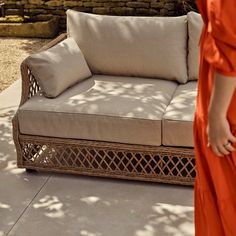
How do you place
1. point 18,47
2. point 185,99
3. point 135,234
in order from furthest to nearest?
point 18,47 → point 185,99 → point 135,234

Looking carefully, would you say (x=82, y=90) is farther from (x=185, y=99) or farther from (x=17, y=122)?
(x=185, y=99)

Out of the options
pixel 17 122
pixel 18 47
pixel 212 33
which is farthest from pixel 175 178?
pixel 18 47

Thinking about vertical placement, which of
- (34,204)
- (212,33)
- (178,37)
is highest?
(212,33)

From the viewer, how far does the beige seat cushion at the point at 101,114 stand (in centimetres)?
302

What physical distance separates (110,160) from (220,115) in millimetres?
1807

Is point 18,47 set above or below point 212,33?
below

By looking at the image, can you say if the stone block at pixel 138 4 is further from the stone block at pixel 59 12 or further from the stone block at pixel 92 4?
the stone block at pixel 59 12

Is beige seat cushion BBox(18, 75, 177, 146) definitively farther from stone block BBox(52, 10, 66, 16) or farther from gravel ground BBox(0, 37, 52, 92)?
stone block BBox(52, 10, 66, 16)

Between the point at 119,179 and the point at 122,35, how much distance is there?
1.08m

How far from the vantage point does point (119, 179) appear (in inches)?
128

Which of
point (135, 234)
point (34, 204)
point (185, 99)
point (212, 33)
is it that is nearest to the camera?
point (212, 33)

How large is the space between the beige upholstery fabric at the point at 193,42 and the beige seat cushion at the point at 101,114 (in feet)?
0.91

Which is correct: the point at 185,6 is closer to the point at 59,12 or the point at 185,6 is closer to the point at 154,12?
the point at 154,12

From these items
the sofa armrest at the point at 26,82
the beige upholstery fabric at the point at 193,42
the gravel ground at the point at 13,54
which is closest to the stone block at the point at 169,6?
the gravel ground at the point at 13,54
